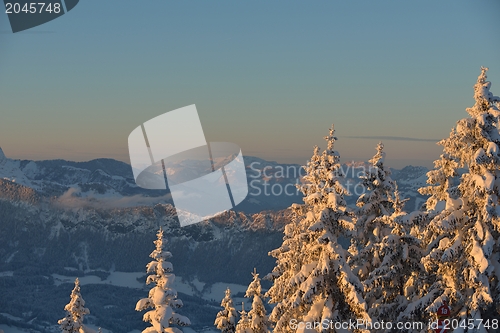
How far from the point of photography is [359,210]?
2627 centimetres

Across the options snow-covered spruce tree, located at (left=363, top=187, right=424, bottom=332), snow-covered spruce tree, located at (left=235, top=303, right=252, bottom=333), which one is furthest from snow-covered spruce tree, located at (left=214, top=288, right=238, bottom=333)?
snow-covered spruce tree, located at (left=363, top=187, right=424, bottom=332)

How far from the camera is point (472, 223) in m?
19.4

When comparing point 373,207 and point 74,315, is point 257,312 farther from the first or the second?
point 74,315

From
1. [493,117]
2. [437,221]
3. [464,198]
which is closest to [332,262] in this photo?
[437,221]

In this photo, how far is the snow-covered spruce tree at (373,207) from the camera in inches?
1004

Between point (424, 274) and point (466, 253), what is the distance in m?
3.76

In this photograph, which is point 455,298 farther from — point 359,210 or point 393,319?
point 359,210

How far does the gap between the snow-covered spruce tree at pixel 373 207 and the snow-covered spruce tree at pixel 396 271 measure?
171cm

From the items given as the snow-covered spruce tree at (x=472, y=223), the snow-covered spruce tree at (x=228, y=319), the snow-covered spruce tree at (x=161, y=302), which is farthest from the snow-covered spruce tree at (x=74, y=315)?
the snow-covered spruce tree at (x=472, y=223)

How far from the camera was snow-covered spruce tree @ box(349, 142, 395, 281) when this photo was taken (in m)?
25.5

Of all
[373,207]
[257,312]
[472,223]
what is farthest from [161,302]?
[472,223]

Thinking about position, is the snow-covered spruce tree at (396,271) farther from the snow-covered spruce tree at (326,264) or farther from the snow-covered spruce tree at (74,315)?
the snow-covered spruce tree at (74,315)

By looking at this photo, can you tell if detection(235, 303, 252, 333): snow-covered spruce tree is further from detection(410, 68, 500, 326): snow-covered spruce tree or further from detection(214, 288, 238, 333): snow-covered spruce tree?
detection(410, 68, 500, 326): snow-covered spruce tree

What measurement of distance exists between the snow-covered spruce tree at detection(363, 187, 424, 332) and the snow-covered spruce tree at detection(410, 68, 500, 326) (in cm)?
233
